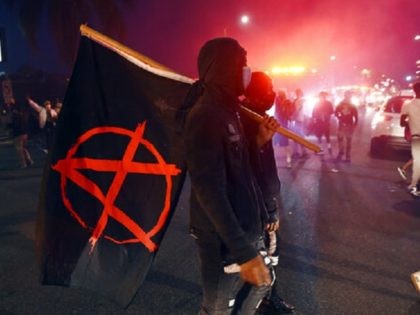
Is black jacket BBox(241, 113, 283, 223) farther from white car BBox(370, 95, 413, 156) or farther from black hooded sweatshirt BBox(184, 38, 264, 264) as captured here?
white car BBox(370, 95, 413, 156)

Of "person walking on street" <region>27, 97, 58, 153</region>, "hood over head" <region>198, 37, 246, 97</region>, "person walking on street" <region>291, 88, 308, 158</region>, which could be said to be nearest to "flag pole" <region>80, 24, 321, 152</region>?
"hood over head" <region>198, 37, 246, 97</region>

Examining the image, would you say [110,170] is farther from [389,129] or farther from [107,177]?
[389,129]

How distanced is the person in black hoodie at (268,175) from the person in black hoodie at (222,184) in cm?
76

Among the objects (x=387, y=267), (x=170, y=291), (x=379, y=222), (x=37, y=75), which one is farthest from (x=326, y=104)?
(x=37, y=75)

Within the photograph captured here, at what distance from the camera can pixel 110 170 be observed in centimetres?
256

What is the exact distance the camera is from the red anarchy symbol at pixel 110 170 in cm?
252

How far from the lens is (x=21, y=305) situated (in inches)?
148

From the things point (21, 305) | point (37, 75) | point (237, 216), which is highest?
point (37, 75)

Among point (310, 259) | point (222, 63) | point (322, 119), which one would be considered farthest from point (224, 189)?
point (322, 119)

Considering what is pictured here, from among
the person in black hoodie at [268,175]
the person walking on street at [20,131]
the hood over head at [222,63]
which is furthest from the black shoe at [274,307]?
the person walking on street at [20,131]

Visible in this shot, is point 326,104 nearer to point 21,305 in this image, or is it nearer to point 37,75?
point 21,305

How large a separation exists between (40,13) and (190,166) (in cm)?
1807

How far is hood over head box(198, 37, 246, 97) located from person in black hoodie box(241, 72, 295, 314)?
2.56 ft

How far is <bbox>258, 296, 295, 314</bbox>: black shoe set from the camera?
3514 mm
